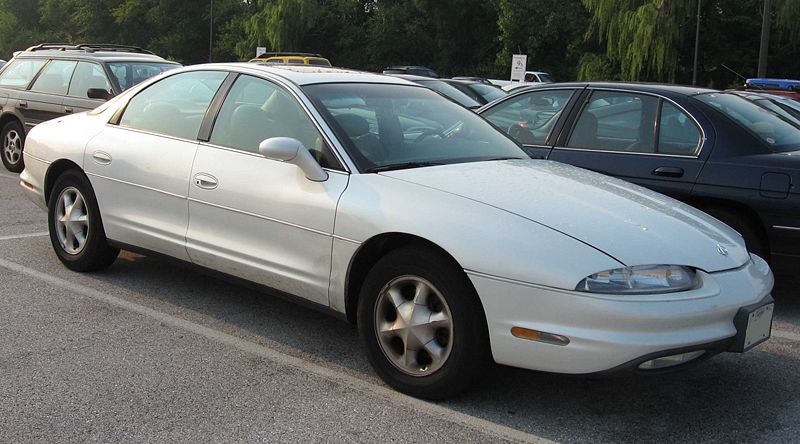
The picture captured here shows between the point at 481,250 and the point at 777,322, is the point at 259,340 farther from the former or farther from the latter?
the point at 777,322

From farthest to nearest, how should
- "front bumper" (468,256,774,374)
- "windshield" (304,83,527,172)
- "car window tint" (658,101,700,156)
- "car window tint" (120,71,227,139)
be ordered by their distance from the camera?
"car window tint" (658,101,700,156) → "car window tint" (120,71,227,139) → "windshield" (304,83,527,172) → "front bumper" (468,256,774,374)

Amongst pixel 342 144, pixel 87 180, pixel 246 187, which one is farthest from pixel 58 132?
pixel 342 144

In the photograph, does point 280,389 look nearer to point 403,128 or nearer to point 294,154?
point 294,154

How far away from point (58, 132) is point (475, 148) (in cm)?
307

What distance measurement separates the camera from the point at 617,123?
20.0 feet

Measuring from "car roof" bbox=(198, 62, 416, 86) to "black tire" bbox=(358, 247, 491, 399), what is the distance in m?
1.38

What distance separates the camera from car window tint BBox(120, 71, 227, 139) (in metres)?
4.96

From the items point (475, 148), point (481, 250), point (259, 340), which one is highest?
point (475, 148)

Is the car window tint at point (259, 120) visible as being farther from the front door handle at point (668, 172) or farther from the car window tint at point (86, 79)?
the car window tint at point (86, 79)

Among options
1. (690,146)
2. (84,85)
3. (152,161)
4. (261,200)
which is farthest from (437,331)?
(84,85)

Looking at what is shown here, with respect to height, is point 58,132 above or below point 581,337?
above

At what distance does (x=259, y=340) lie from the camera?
4.52 meters

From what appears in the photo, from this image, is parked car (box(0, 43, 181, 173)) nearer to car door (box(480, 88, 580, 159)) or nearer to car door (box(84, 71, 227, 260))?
car door (box(84, 71, 227, 260))

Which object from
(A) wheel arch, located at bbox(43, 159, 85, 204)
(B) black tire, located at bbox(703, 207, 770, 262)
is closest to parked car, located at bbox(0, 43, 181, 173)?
(A) wheel arch, located at bbox(43, 159, 85, 204)
